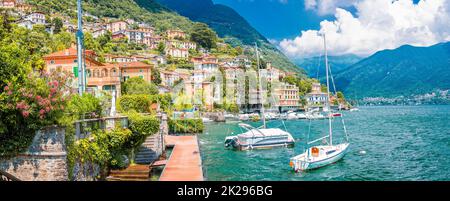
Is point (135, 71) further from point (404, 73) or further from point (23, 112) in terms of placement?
point (23, 112)

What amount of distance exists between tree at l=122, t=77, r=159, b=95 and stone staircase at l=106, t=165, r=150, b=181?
2020cm

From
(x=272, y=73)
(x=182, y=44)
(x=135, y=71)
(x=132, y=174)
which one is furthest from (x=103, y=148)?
(x=182, y=44)

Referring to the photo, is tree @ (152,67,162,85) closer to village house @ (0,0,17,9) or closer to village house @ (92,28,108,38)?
village house @ (92,28,108,38)

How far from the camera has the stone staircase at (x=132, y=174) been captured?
10.3 m

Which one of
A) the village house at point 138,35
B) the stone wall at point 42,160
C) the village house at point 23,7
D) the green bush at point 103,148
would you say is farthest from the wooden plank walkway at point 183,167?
the village house at point 138,35

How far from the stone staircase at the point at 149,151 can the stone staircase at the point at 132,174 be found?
2338 millimetres

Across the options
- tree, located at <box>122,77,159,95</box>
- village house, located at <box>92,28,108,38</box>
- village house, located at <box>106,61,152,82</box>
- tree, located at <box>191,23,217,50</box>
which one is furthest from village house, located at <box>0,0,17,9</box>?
tree, located at <box>122,77,159,95</box>

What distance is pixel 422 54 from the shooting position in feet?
137

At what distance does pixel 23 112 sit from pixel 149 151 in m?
7.89

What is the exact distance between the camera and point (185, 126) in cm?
2909
